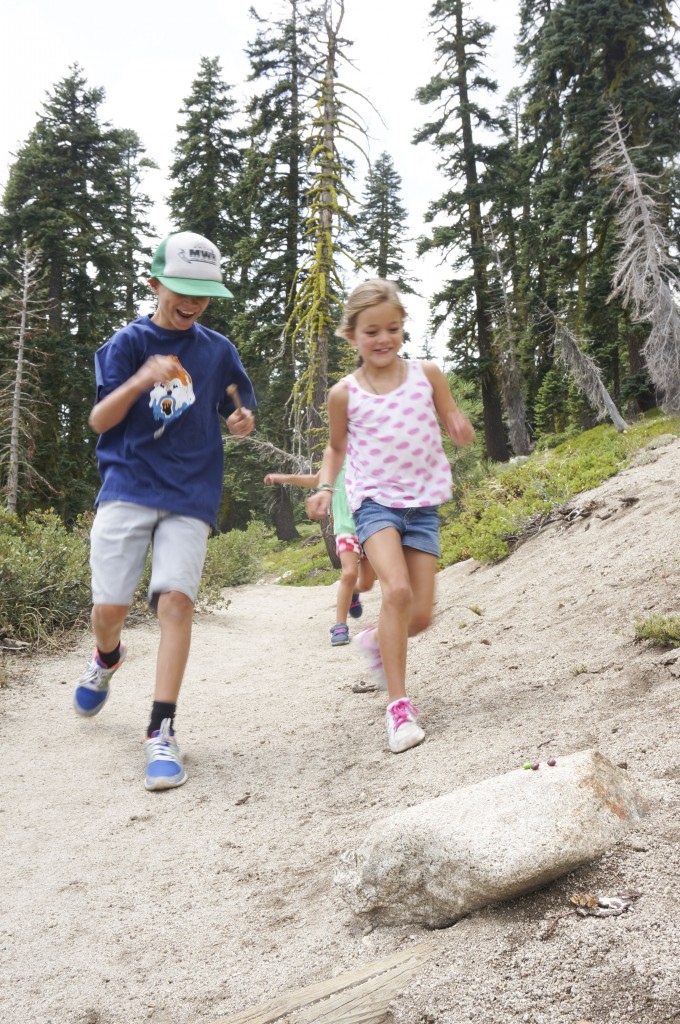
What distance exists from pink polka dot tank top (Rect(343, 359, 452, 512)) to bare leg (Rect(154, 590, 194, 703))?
1010 mm

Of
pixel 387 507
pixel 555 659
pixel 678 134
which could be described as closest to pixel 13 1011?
pixel 387 507

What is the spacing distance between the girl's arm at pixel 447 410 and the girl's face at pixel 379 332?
0.22 meters

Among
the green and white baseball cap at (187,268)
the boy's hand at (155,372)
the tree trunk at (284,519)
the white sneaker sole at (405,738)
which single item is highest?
the green and white baseball cap at (187,268)

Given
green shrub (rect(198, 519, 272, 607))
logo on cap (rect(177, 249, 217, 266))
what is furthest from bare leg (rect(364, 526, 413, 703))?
green shrub (rect(198, 519, 272, 607))

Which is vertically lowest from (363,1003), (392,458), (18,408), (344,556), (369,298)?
(363,1003)

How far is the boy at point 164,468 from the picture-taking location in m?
3.55

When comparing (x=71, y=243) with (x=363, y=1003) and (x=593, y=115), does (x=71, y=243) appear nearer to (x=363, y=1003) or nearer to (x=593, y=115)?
(x=593, y=115)

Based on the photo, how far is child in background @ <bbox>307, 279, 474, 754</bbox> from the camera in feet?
11.8

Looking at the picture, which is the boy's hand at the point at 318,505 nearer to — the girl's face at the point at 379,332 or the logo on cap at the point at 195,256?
the girl's face at the point at 379,332

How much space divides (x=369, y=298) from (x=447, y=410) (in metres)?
0.66

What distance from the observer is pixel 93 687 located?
4.11 metres

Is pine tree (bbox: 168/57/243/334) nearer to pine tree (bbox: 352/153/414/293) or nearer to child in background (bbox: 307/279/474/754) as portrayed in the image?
pine tree (bbox: 352/153/414/293)

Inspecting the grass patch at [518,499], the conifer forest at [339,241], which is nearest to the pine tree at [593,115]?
the conifer forest at [339,241]

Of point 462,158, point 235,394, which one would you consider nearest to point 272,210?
point 462,158
